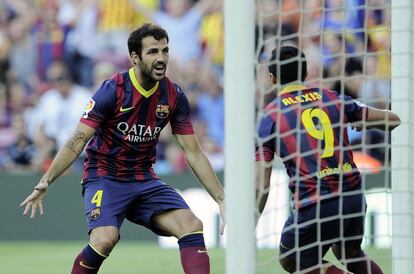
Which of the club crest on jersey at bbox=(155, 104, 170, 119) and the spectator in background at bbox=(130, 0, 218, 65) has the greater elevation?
the spectator in background at bbox=(130, 0, 218, 65)

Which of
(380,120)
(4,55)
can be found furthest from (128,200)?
(4,55)

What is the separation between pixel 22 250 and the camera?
1348 cm

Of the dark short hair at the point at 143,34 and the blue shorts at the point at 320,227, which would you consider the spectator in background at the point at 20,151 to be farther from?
the blue shorts at the point at 320,227

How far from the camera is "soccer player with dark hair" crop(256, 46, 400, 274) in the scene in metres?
6.56

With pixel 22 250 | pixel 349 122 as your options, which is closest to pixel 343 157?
pixel 349 122

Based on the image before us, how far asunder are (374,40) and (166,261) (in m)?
3.30

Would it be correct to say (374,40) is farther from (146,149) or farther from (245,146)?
(245,146)

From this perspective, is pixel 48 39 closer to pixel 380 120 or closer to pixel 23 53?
pixel 23 53

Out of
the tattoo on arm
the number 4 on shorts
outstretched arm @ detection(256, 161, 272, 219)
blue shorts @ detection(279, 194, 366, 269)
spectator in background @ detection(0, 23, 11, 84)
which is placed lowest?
blue shorts @ detection(279, 194, 366, 269)

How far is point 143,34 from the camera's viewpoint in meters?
7.07

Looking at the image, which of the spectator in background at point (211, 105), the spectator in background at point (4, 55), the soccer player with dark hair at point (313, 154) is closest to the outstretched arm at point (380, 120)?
the soccer player with dark hair at point (313, 154)

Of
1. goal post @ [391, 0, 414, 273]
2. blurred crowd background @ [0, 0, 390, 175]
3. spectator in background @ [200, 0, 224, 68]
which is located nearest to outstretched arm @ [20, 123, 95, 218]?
goal post @ [391, 0, 414, 273]

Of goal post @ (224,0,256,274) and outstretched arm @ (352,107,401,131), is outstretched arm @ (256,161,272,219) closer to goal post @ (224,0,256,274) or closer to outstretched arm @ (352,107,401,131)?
goal post @ (224,0,256,274)

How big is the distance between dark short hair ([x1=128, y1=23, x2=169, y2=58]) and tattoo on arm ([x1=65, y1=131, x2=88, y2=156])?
2.15 feet
